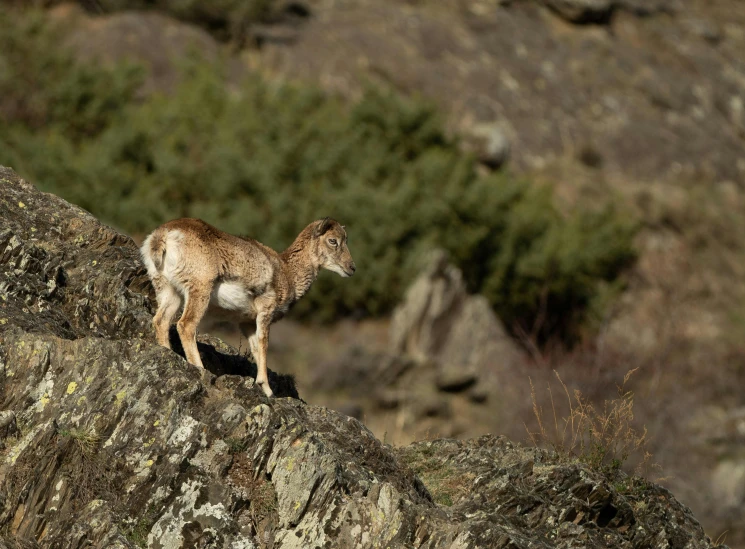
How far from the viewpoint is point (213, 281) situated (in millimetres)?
11625

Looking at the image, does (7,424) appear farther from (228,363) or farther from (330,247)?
(330,247)

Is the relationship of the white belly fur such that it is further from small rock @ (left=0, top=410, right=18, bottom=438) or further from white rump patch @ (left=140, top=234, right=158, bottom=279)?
small rock @ (left=0, top=410, right=18, bottom=438)

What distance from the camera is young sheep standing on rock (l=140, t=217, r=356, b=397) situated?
452 inches

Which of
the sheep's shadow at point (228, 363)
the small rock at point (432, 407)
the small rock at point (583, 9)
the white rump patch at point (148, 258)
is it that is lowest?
the small rock at point (583, 9)

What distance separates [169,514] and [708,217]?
57.3 m

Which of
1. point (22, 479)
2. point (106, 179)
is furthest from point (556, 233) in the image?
point (22, 479)

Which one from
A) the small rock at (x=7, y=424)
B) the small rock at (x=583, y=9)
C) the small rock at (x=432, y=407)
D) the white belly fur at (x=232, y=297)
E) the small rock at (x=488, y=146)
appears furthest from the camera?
the small rock at (x=583, y=9)

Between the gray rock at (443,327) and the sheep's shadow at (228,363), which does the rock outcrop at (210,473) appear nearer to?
the sheep's shadow at (228,363)

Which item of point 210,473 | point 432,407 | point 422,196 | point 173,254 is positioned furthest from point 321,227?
point 422,196

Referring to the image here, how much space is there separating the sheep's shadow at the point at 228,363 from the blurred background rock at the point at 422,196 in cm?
2136

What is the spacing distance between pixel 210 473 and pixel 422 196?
4053cm

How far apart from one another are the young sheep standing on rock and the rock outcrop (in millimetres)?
771

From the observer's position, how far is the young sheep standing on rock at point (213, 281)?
1149 cm

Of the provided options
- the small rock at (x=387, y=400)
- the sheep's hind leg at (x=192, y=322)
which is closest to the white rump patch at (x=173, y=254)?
the sheep's hind leg at (x=192, y=322)
